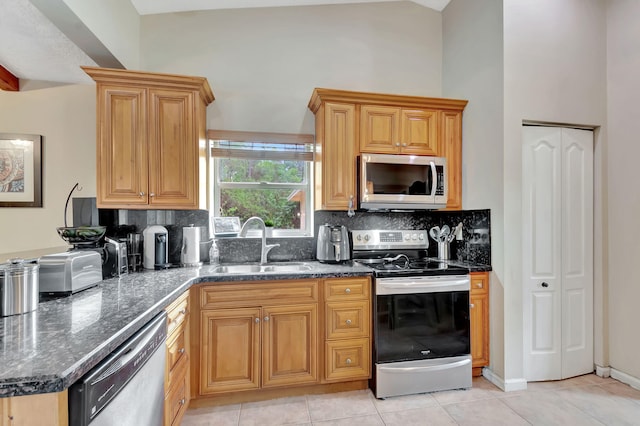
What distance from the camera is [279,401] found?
86.5 inches

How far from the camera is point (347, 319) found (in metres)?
2.27

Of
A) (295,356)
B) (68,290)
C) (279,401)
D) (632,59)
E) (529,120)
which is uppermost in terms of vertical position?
(632,59)

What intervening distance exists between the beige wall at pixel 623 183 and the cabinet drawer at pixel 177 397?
3.28 m

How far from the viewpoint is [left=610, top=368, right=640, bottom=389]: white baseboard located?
2.34 m

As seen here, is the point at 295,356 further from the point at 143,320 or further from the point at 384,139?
the point at 384,139

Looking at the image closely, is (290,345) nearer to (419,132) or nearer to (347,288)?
(347,288)

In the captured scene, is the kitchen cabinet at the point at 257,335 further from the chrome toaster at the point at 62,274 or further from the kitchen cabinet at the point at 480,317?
the kitchen cabinet at the point at 480,317

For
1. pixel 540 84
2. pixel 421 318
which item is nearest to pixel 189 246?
pixel 421 318

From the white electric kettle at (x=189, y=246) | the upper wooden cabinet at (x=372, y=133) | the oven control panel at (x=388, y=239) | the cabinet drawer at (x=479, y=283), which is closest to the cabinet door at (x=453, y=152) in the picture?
the upper wooden cabinet at (x=372, y=133)

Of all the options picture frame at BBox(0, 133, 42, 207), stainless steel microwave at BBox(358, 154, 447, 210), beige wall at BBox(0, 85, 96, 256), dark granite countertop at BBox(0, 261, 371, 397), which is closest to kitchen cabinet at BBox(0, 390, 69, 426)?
dark granite countertop at BBox(0, 261, 371, 397)

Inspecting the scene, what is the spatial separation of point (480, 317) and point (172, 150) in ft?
8.99

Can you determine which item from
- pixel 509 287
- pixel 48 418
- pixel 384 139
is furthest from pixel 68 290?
pixel 509 287

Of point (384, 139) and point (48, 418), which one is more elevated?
point (384, 139)

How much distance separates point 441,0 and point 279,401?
3841 millimetres
